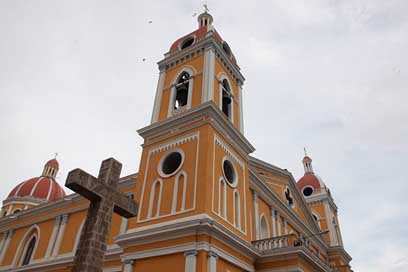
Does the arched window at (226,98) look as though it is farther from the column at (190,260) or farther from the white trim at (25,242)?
the white trim at (25,242)

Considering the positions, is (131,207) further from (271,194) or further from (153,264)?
(271,194)

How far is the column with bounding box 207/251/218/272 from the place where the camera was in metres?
9.98

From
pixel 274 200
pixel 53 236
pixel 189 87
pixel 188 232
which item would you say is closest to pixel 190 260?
pixel 188 232

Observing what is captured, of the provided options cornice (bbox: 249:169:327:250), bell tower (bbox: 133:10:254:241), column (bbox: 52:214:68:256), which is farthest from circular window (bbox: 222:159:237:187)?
column (bbox: 52:214:68:256)

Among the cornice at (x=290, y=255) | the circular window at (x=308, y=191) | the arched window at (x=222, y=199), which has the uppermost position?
the circular window at (x=308, y=191)

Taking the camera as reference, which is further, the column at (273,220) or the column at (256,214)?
the column at (273,220)

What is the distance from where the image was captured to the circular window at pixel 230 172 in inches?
528

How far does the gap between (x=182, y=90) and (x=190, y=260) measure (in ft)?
27.6

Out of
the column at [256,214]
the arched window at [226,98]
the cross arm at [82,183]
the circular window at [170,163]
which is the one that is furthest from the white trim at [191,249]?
the arched window at [226,98]

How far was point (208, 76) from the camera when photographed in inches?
567

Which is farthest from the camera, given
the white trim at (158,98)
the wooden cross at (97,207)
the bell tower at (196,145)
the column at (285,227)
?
the column at (285,227)

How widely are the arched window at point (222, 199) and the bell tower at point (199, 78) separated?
3.61 metres

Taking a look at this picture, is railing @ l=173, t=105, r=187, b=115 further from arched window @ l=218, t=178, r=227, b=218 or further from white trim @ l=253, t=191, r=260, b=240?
white trim @ l=253, t=191, r=260, b=240

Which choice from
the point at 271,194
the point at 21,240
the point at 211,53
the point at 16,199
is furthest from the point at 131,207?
the point at 16,199
